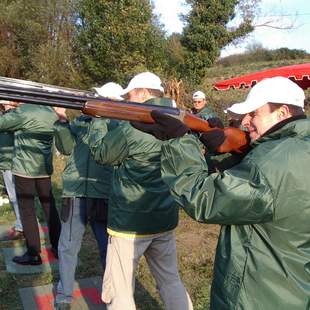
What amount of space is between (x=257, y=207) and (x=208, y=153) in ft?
2.29

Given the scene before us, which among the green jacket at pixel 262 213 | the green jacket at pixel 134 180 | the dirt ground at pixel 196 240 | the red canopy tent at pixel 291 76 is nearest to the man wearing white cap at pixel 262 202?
the green jacket at pixel 262 213

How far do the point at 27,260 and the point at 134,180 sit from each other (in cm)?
236

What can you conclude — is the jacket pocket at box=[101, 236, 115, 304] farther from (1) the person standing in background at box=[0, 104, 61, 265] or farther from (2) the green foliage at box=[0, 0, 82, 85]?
(2) the green foliage at box=[0, 0, 82, 85]

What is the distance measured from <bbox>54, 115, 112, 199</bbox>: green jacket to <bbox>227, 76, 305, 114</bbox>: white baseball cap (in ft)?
6.78

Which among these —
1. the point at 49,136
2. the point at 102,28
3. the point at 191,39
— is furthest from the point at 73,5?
the point at 49,136

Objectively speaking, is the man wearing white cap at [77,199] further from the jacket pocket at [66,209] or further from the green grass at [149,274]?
the green grass at [149,274]

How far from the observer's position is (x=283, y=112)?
1983 millimetres

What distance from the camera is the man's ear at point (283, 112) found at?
1976 millimetres

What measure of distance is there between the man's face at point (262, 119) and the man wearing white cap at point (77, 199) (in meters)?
1.94

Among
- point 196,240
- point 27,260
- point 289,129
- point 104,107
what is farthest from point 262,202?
point 196,240

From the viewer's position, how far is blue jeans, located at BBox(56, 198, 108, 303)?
3811 mm

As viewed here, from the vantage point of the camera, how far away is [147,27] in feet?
67.6

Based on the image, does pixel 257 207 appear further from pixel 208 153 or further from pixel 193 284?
pixel 193 284

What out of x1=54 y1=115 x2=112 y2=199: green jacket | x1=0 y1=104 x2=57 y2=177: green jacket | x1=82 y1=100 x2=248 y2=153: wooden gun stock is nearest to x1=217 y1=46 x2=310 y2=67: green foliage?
x1=0 y1=104 x2=57 y2=177: green jacket
